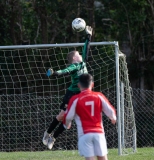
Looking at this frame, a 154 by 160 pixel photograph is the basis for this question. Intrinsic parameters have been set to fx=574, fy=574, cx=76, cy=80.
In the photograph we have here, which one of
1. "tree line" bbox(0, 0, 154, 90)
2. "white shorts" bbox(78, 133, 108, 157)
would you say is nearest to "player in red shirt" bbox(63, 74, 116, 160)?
"white shorts" bbox(78, 133, 108, 157)

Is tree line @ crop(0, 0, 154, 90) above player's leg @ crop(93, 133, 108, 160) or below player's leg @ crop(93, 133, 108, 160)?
above

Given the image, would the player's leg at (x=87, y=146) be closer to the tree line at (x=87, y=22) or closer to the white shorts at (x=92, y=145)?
the white shorts at (x=92, y=145)

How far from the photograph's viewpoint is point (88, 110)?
751cm

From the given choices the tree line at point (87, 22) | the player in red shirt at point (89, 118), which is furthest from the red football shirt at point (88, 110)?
the tree line at point (87, 22)

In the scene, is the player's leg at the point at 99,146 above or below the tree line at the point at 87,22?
below

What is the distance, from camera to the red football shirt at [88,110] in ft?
24.6

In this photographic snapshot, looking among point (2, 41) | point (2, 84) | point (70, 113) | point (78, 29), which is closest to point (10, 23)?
point (2, 41)

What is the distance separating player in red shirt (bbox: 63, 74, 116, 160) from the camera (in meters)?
7.45

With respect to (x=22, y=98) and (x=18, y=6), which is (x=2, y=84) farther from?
(x=18, y=6)

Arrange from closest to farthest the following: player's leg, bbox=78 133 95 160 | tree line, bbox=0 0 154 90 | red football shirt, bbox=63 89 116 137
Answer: player's leg, bbox=78 133 95 160, red football shirt, bbox=63 89 116 137, tree line, bbox=0 0 154 90

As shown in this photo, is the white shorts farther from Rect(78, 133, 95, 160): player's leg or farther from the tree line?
the tree line

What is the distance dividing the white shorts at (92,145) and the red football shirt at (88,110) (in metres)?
0.07

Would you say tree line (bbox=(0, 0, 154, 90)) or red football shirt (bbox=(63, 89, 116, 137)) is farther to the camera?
tree line (bbox=(0, 0, 154, 90))

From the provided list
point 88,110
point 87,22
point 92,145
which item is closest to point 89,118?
point 88,110
